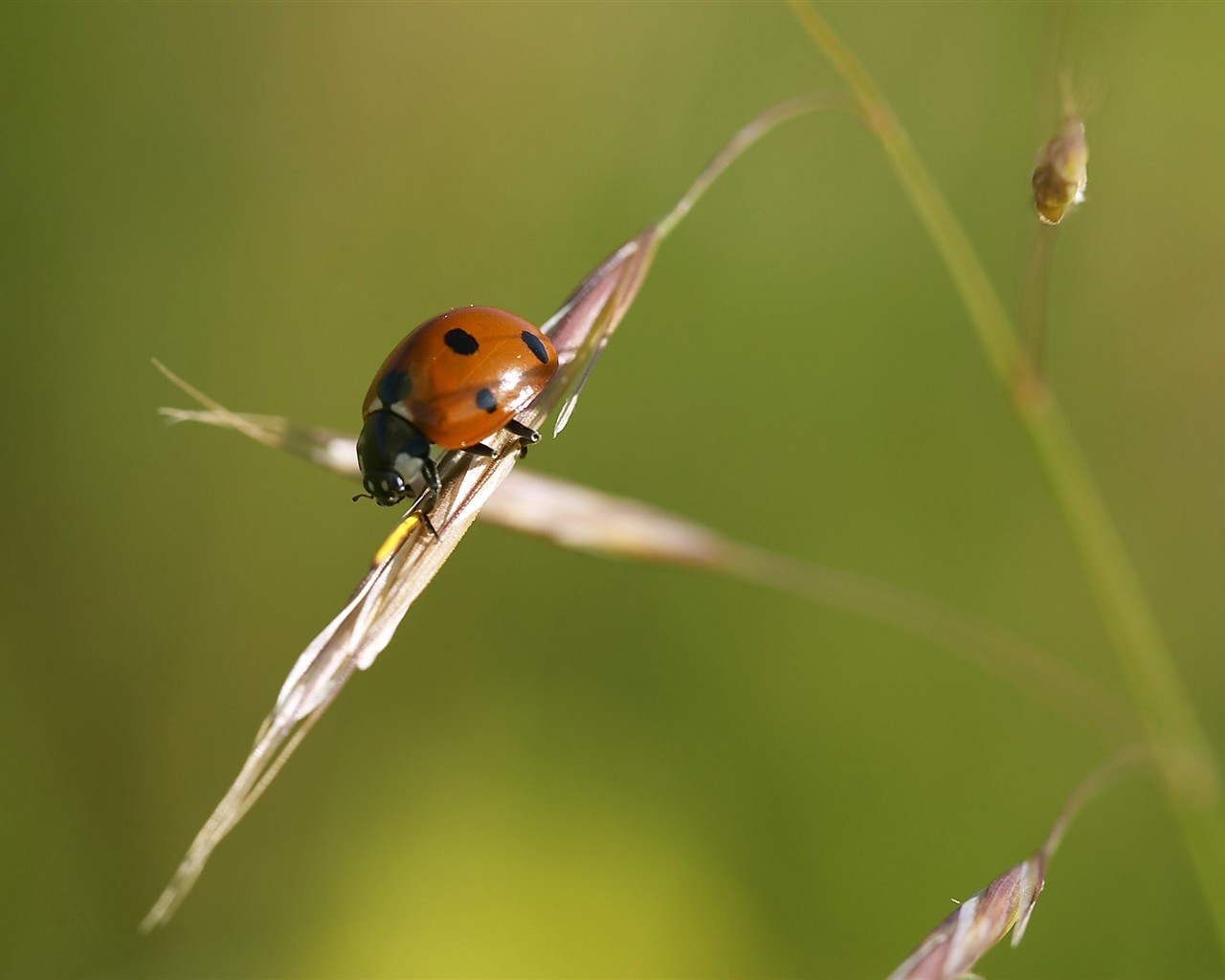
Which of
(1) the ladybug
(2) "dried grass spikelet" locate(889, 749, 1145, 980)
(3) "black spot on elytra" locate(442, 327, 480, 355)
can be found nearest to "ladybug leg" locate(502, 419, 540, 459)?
(1) the ladybug

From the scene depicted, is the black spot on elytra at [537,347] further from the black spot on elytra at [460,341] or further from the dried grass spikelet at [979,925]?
the dried grass spikelet at [979,925]

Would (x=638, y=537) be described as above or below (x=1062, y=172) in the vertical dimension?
below

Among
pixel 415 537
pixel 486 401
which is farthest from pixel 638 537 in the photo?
pixel 415 537

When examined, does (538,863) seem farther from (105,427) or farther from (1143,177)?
(1143,177)

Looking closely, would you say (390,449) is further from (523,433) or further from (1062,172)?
(1062,172)

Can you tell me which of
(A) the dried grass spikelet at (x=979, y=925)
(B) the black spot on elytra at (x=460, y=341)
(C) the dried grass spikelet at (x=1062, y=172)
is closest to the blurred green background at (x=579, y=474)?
(B) the black spot on elytra at (x=460, y=341)
